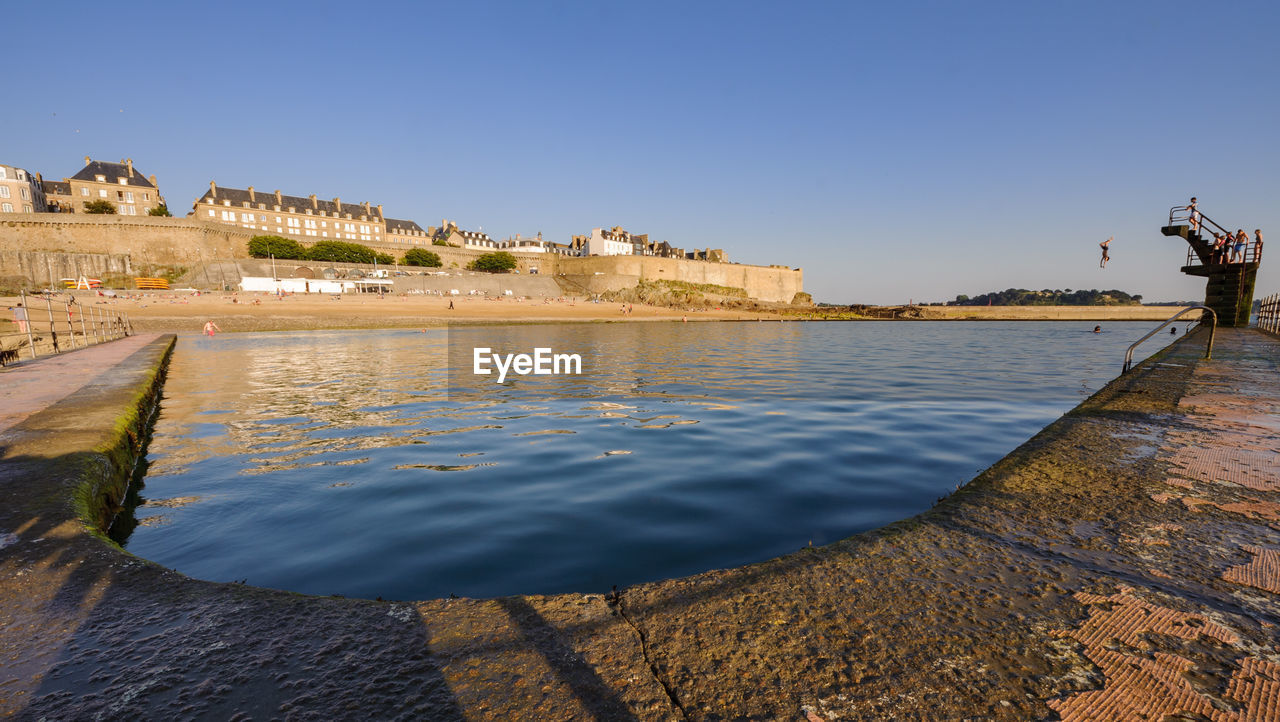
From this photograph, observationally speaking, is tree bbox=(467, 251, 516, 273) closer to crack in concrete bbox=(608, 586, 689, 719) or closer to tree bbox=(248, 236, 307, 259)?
tree bbox=(248, 236, 307, 259)

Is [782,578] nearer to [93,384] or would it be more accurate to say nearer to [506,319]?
[93,384]

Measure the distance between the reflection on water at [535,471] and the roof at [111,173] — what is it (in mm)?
99358

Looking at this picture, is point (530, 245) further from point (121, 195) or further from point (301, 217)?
point (121, 195)

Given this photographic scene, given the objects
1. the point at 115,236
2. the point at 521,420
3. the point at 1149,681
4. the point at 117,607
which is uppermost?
the point at 115,236

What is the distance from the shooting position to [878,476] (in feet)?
20.9

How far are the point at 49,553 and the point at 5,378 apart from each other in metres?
10.9

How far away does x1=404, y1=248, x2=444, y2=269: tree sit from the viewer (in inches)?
3556

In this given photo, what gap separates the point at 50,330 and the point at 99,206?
80.0 meters

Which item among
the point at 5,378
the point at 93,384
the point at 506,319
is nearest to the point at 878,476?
the point at 93,384

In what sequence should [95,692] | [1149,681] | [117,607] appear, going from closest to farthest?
[1149,681]
[95,692]
[117,607]

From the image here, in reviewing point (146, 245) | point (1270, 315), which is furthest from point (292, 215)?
point (1270, 315)

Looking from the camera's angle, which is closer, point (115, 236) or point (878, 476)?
point (878, 476)

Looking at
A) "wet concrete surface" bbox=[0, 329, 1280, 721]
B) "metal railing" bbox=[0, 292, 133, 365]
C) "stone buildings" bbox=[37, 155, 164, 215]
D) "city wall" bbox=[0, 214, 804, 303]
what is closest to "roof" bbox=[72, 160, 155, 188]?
"stone buildings" bbox=[37, 155, 164, 215]

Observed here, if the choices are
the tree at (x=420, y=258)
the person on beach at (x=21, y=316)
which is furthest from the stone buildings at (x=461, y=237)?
the person on beach at (x=21, y=316)
